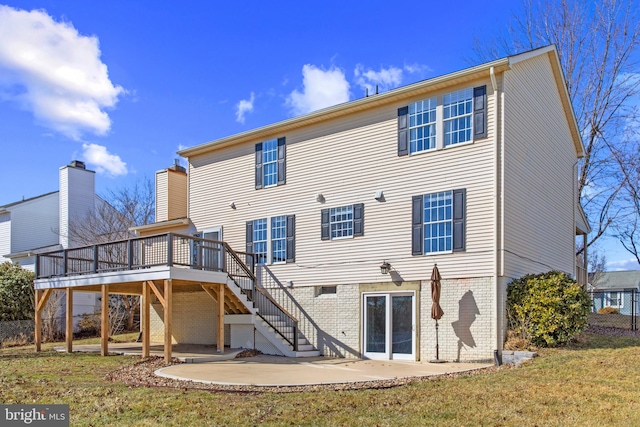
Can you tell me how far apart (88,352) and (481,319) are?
11.4 meters

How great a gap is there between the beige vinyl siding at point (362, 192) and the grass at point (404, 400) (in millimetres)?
3645

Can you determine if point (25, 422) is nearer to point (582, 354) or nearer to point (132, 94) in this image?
point (582, 354)

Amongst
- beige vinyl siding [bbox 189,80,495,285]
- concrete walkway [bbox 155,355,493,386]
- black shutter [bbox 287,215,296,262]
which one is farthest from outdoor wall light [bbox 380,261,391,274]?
black shutter [bbox 287,215,296,262]

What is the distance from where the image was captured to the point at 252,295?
55.2ft

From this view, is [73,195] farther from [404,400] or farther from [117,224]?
[404,400]

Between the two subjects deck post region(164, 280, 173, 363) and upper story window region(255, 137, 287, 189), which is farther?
upper story window region(255, 137, 287, 189)

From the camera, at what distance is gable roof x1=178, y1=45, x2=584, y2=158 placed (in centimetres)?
1330

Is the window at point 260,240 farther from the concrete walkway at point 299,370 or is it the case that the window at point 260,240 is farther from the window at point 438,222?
the window at point 438,222

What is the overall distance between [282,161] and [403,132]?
14.0 feet

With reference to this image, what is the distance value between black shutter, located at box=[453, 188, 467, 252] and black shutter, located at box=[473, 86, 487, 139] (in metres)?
1.43

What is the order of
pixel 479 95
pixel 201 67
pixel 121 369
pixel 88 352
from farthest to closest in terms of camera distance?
1. pixel 201 67
2. pixel 88 352
3. pixel 479 95
4. pixel 121 369

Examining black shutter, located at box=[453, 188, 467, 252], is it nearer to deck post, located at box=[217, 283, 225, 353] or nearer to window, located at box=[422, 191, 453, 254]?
window, located at box=[422, 191, 453, 254]

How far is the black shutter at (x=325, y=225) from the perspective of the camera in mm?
15992

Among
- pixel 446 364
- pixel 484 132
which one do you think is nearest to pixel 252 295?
pixel 446 364
